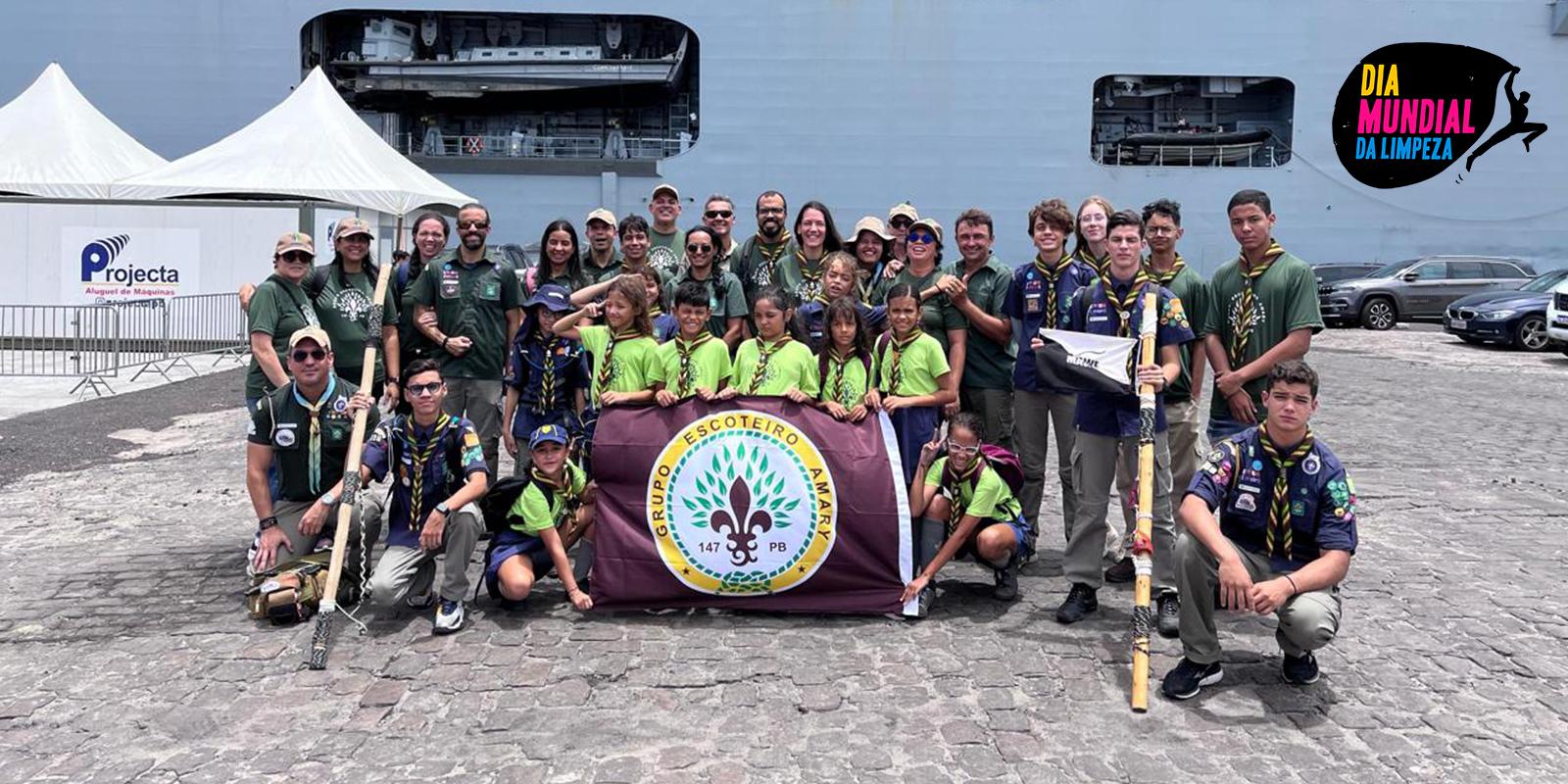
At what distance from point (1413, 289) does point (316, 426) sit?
76.5 ft

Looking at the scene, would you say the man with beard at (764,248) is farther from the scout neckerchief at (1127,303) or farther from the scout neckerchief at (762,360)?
the scout neckerchief at (1127,303)

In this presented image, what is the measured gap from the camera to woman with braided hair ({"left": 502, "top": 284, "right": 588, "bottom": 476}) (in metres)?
5.58

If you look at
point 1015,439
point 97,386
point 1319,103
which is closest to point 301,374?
point 1015,439

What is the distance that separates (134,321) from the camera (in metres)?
15.5

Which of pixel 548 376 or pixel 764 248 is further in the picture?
pixel 764 248

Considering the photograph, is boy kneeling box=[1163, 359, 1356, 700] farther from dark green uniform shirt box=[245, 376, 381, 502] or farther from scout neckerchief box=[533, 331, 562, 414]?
dark green uniform shirt box=[245, 376, 381, 502]

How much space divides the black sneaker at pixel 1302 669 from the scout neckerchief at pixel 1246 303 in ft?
4.72

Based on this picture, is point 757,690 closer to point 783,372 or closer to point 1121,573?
point 783,372

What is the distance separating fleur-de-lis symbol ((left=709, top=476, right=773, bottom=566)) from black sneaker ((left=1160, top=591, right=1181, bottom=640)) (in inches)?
68.8

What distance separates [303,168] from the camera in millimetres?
15422

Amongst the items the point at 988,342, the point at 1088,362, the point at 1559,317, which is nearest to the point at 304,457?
the point at 988,342

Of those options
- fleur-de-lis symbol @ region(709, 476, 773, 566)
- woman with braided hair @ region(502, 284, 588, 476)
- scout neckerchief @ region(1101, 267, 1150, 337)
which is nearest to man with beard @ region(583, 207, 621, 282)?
woman with braided hair @ region(502, 284, 588, 476)

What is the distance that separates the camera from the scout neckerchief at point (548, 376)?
559cm

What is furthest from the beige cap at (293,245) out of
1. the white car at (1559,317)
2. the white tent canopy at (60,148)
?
the white car at (1559,317)
